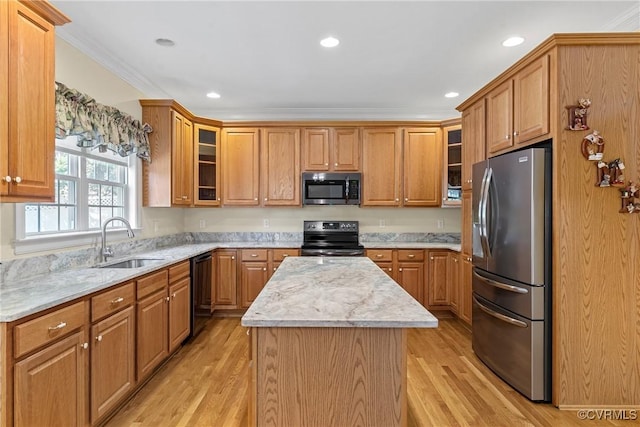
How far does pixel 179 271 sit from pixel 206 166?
5.84ft

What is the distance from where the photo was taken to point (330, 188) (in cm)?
451

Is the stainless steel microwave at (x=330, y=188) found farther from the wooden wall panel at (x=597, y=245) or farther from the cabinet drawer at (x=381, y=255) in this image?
the wooden wall panel at (x=597, y=245)

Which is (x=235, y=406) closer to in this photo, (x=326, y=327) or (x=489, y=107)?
(x=326, y=327)

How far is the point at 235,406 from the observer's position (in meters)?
2.31

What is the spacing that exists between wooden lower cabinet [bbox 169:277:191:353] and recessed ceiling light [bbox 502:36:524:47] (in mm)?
3500

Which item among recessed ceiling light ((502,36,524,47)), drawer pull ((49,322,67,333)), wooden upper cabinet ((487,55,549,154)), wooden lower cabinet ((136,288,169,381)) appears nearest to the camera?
drawer pull ((49,322,67,333))

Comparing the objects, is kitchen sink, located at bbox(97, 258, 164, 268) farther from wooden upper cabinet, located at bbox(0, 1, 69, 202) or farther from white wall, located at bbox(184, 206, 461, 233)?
white wall, located at bbox(184, 206, 461, 233)

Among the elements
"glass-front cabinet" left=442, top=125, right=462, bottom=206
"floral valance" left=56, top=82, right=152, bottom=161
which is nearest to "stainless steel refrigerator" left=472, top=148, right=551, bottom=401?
"glass-front cabinet" left=442, top=125, right=462, bottom=206

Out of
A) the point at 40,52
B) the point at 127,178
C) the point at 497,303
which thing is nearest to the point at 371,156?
the point at 497,303

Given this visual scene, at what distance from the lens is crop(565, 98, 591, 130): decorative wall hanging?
218 cm

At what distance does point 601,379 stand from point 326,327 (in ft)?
6.78

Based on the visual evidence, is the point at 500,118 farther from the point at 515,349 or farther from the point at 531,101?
the point at 515,349

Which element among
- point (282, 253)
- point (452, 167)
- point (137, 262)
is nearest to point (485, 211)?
point (452, 167)

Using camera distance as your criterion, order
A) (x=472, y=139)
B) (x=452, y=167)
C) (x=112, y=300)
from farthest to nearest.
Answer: (x=452, y=167) → (x=472, y=139) → (x=112, y=300)
